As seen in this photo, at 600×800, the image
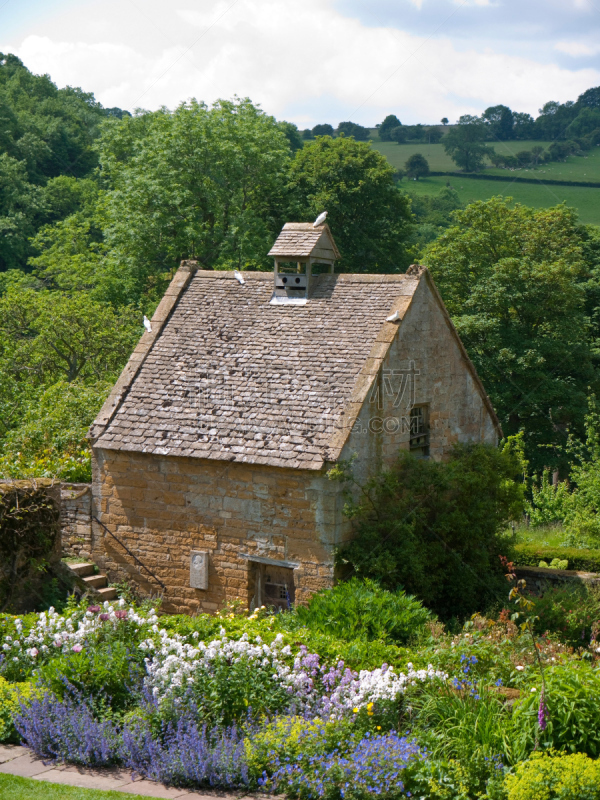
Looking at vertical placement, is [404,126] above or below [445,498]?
above

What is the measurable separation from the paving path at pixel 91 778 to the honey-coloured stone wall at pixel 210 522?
251 inches

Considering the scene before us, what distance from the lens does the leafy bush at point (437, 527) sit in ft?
47.2

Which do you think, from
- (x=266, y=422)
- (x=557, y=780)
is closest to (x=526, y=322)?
(x=266, y=422)

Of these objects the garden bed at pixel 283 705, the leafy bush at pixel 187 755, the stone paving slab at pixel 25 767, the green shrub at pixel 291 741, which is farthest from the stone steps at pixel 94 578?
the green shrub at pixel 291 741

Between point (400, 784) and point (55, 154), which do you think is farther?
point (55, 154)

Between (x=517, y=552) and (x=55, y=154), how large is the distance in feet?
157

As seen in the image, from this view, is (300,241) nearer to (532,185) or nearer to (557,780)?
(557,780)

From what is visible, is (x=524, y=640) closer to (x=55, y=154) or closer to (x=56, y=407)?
(x=56, y=407)

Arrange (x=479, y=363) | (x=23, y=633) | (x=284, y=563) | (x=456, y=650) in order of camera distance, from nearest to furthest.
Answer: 1. (x=456, y=650)
2. (x=23, y=633)
3. (x=284, y=563)
4. (x=479, y=363)

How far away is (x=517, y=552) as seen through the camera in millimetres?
19688

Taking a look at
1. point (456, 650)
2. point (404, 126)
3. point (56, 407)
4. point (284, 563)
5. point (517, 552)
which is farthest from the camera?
point (404, 126)

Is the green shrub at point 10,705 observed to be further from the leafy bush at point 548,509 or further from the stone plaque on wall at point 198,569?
the leafy bush at point 548,509

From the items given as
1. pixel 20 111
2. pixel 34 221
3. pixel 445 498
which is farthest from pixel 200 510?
pixel 20 111

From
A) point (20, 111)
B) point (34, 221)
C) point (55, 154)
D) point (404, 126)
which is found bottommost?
point (34, 221)
